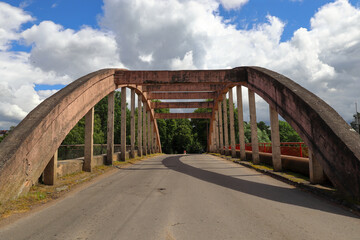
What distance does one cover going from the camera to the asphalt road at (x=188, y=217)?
3193 millimetres

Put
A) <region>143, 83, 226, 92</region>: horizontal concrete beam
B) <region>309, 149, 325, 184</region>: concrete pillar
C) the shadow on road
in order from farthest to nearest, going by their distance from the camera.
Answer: <region>143, 83, 226, 92</region>: horizontal concrete beam < <region>309, 149, 325, 184</region>: concrete pillar < the shadow on road

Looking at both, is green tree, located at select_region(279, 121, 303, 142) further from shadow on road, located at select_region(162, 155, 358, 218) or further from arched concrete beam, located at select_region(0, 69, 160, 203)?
arched concrete beam, located at select_region(0, 69, 160, 203)

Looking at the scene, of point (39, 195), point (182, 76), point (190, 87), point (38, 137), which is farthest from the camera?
point (190, 87)

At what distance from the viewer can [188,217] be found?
3.84m

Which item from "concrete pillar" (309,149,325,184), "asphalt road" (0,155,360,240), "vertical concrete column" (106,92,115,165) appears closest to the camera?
"asphalt road" (0,155,360,240)

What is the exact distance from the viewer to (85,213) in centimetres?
416

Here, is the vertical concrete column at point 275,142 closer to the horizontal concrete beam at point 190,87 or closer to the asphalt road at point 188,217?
the asphalt road at point 188,217

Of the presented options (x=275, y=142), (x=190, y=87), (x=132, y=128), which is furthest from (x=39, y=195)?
(x=190, y=87)

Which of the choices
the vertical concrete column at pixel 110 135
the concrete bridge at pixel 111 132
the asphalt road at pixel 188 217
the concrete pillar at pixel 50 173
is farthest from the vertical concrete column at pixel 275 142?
the concrete pillar at pixel 50 173

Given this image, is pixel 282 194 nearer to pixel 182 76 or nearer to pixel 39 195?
pixel 39 195

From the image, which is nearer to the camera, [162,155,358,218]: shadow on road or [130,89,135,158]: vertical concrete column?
[162,155,358,218]: shadow on road

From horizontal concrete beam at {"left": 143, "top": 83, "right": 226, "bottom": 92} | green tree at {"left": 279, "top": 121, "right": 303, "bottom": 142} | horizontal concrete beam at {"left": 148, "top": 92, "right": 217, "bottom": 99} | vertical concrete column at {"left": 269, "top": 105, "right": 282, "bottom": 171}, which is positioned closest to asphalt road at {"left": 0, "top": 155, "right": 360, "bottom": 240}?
vertical concrete column at {"left": 269, "top": 105, "right": 282, "bottom": 171}

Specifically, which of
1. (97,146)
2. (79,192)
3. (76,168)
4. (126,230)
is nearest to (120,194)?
(79,192)

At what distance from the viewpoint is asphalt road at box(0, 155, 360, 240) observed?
3.19 meters
